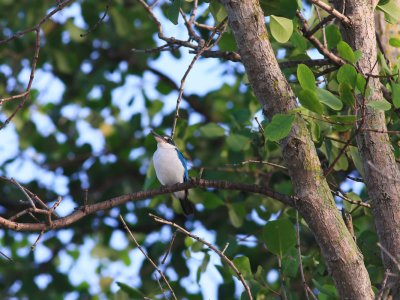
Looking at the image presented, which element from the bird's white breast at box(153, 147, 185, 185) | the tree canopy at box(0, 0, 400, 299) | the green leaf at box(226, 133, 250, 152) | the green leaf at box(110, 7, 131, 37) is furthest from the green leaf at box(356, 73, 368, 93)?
the green leaf at box(110, 7, 131, 37)

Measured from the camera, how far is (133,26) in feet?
28.8

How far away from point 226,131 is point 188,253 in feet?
4.36

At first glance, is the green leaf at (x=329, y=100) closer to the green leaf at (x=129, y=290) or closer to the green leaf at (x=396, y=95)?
the green leaf at (x=396, y=95)

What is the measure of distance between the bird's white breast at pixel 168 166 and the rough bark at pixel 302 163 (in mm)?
3419

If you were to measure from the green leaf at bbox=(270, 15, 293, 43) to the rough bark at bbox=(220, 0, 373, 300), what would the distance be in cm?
19

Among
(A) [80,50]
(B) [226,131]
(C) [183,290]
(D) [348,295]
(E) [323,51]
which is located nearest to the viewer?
(D) [348,295]

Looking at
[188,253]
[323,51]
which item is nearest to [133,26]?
[188,253]

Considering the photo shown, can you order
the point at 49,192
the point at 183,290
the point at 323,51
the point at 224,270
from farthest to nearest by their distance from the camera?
the point at 49,192 → the point at 183,290 → the point at 224,270 → the point at 323,51

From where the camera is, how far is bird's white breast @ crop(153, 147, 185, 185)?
266 inches

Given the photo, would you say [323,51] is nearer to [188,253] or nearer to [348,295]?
[348,295]

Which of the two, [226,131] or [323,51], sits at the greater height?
[226,131]

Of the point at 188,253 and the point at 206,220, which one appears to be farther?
the point at 206,220

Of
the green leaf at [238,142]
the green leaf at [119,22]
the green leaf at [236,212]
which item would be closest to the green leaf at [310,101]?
the green leaf at [238,142]

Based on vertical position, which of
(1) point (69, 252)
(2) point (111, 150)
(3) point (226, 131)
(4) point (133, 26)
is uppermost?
(4) point (133, 26)
